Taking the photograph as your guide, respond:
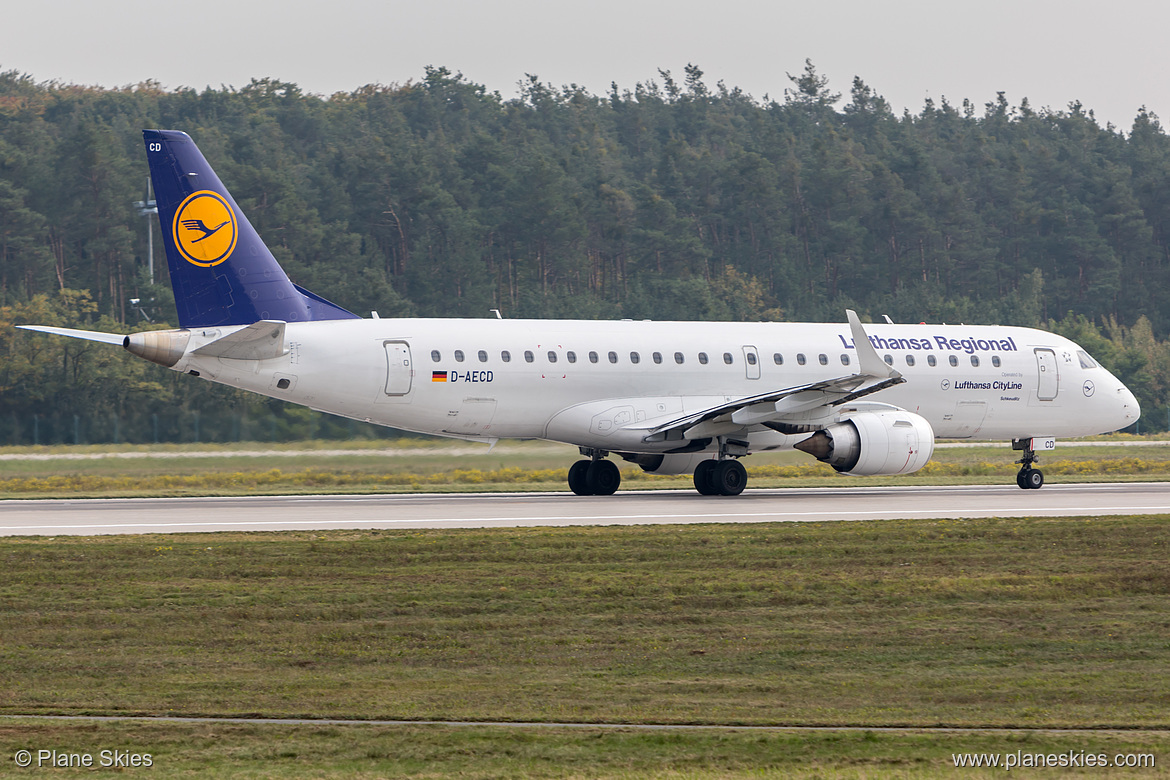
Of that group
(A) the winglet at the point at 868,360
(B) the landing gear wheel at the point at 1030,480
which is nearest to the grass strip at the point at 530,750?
(A) the winglet at the point at 868,360

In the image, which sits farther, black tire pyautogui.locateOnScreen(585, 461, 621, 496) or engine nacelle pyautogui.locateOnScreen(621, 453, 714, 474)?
black tire pyautogui.locateOnScreen(585, 461, 621, 496)

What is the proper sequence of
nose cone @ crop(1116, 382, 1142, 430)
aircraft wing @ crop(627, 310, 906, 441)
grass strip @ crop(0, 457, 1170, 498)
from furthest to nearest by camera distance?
nose cone @ crop(1116, 382, 1142, 430) < grass strip @ crop(0, 457, 1170, 498) < aircraft wing @ crop(627, 310, 906, 441)

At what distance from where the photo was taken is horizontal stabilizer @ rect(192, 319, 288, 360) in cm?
2445

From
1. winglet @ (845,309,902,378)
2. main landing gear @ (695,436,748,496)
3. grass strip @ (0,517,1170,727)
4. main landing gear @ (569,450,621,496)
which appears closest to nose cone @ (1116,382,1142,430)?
winglet @ (845,309,902,378)

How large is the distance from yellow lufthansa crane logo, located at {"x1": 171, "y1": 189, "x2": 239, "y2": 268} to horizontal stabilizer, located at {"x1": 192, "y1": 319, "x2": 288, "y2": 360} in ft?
5.26

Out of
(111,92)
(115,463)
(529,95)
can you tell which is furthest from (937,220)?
(115,463)

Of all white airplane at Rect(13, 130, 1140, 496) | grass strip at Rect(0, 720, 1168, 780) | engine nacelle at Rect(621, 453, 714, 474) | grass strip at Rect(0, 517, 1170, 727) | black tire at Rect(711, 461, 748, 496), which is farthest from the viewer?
engine nacelle at Rect(621, 453, 714, 474)

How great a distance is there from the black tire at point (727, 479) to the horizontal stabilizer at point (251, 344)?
852 centimetres

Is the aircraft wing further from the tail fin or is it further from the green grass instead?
the tail fin

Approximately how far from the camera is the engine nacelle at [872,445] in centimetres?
2705

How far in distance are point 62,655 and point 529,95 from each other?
116747mm

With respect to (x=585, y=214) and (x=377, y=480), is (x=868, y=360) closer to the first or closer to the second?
(x=377, y=480)

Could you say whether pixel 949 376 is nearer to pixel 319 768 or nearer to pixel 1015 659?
pixel 1015 659

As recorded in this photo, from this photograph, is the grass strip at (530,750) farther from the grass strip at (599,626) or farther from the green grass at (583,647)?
the grass strip at (599,626)
